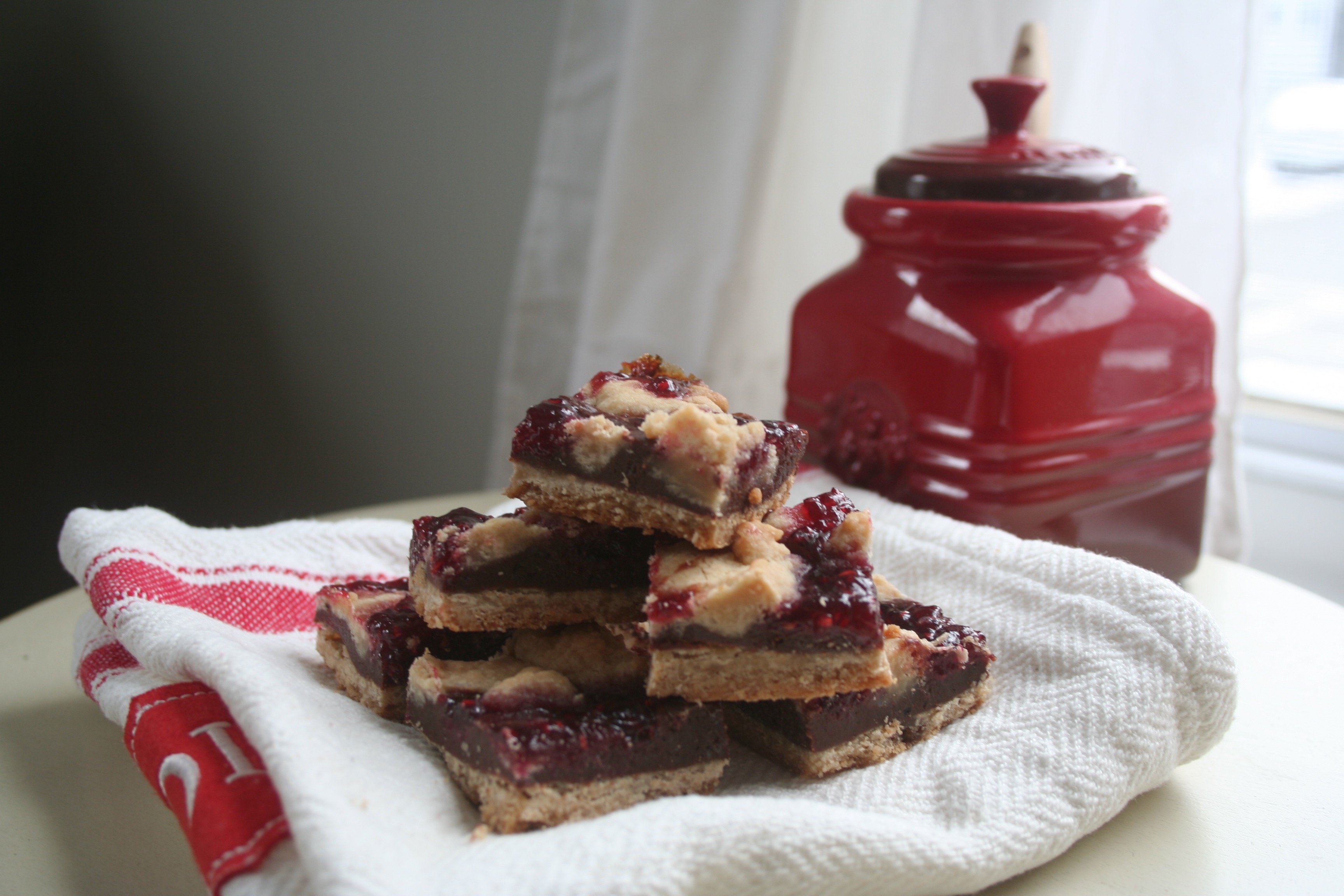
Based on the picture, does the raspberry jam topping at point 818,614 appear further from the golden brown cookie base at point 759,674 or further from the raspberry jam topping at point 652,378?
the raspberry jam topping at point 652,378

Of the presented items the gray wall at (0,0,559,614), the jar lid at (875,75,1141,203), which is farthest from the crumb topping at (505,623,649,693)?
the gray wall at (0,0,559,614)

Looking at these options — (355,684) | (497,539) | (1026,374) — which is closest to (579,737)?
(497,539)

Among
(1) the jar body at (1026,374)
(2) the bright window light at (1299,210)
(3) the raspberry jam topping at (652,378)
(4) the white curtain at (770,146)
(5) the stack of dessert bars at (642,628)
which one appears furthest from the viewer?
(2) the bright window light at (1299,210)

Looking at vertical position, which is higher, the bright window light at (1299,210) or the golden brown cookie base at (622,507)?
the bright window light at (1299,210)

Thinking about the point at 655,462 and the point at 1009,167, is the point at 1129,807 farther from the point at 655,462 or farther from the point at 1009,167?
the point at 1009,167

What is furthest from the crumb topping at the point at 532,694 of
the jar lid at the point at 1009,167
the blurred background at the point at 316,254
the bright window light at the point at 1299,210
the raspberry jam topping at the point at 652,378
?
the bright window light at the point at 1299,210

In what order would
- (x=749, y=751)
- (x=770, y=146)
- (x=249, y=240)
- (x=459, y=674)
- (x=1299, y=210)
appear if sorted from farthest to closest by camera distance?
(x=249, y=240) → (x=1299, y=210) → (x=770, y=146) → (x=749, y=751) → (x=459, y=674)

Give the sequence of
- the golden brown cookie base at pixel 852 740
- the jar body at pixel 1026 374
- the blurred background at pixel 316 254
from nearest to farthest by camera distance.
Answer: the golden brown cookie base at pixel 852 740 → the jar body at pixel 1026 374 → the blurred background at pixel 316 254

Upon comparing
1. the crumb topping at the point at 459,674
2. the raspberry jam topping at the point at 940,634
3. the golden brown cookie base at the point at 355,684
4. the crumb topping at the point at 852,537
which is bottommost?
the golden brown cookie base at the point at 355,684

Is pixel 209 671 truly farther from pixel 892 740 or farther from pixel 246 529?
pixel 892 740
